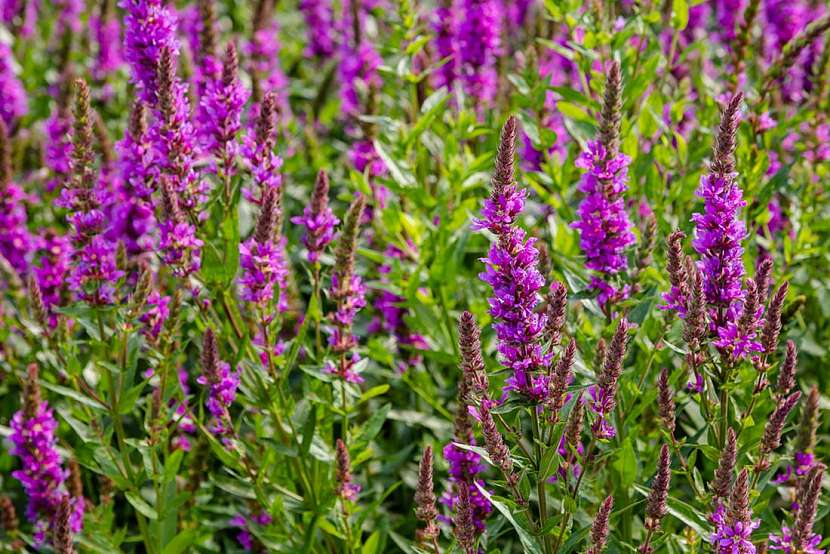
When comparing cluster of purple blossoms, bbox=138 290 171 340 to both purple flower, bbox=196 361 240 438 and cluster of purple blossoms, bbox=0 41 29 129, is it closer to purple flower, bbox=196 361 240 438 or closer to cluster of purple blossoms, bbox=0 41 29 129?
purple flower, bbox=196 361 240 438

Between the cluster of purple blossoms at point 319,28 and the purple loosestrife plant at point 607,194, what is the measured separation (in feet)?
16.8

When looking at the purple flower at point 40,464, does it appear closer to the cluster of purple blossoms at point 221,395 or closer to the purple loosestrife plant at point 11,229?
the cluster of purple blossoms at point 221,395

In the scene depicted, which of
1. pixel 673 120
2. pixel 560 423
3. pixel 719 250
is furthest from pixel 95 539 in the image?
pixel 673 120

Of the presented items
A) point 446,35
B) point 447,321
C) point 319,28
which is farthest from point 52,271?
point 319,28

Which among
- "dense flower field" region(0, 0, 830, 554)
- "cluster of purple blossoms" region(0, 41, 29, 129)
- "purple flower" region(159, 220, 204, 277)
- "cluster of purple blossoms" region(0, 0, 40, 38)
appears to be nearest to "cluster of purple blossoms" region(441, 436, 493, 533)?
"dense flower field" region(0, 0, 830, 554)

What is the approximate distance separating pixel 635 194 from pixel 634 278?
0.96 metres

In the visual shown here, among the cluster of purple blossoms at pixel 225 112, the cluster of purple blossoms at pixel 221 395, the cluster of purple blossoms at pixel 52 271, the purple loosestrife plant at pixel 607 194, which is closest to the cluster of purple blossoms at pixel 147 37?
the cluster of purple blossoms at pixel 225 112

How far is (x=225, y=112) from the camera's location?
138 inches

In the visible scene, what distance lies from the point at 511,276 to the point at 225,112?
4.92 feet

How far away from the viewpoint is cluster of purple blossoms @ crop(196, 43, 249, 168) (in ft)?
11.4

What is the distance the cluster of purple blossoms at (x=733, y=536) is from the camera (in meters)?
2.50

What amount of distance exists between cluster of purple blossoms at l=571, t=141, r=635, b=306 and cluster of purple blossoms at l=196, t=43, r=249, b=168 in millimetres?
1264

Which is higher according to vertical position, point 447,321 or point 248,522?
point 447,321

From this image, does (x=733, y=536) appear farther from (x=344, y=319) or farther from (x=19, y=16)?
(x=19, y=16)
